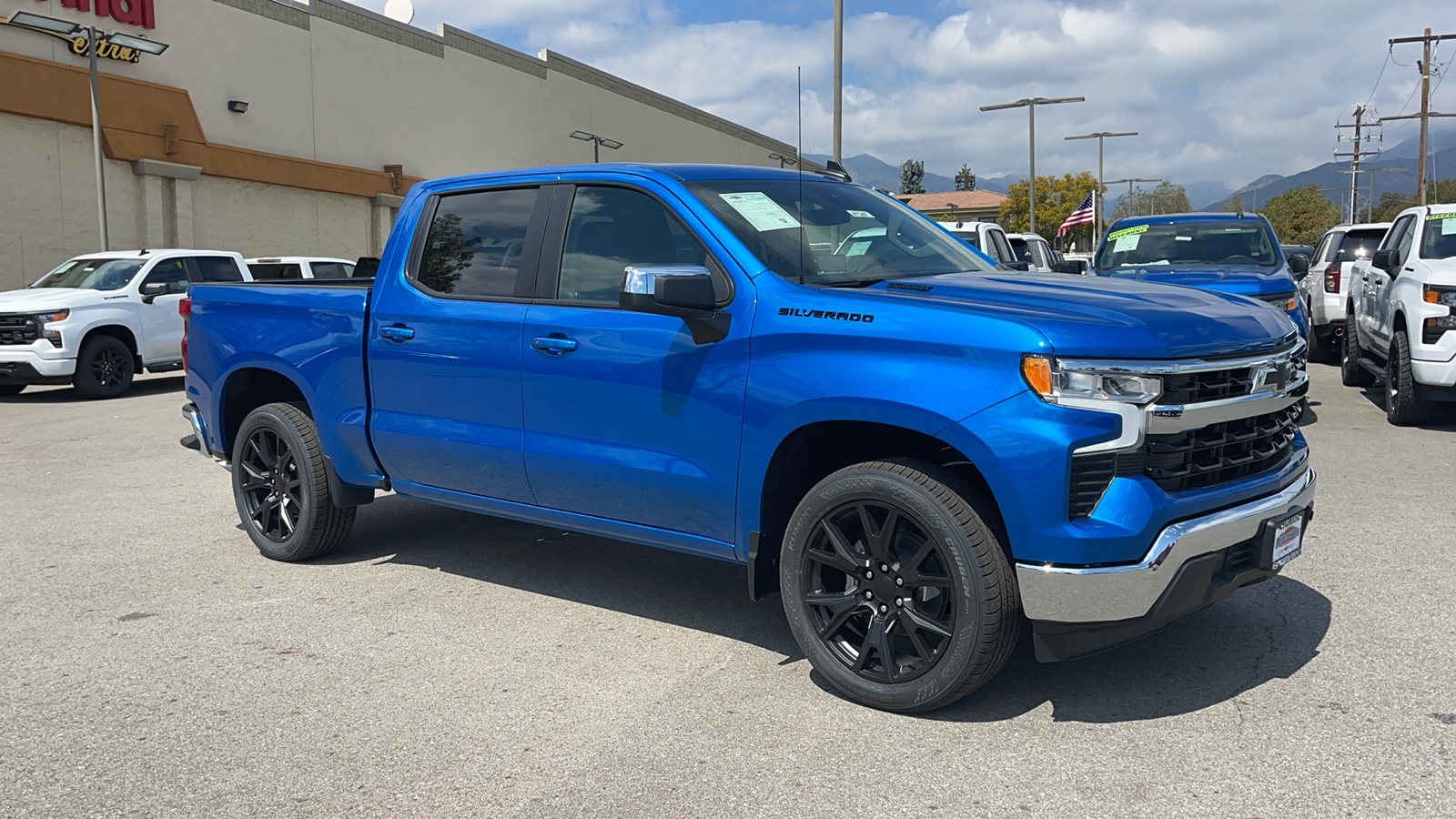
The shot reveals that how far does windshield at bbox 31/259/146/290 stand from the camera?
1523 centimetres

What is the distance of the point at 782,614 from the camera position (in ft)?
16.8

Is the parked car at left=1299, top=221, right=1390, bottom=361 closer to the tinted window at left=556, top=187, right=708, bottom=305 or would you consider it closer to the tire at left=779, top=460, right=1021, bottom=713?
the tinted window at left=556, top=187, right=708, bottom=305

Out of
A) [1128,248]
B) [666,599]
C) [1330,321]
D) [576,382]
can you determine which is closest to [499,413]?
[576,382]

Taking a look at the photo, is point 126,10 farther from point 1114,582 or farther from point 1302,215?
point 1302,215

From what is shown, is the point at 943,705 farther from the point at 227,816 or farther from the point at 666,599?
the point at 227,816

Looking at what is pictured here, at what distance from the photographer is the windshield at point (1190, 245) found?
37.3ft

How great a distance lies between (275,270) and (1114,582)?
16.6 meters

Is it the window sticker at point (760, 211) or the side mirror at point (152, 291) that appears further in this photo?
the side mirror at point (152, 291)

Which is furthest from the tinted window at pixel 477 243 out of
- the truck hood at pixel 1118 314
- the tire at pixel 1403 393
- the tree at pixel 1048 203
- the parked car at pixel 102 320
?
the tree at pixel 1048 203

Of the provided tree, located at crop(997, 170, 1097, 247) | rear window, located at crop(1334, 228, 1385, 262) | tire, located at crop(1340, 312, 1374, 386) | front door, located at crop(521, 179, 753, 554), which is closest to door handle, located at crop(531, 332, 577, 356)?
front door, located at crop(521, 179, 753, 554)

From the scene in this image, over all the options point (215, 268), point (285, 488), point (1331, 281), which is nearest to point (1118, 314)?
point (285, 488)

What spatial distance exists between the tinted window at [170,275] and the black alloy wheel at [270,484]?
10685mm

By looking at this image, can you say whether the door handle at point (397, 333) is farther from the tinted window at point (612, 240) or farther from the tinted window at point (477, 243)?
the tinted window at point (612, 240)

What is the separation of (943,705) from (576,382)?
6.22ft
